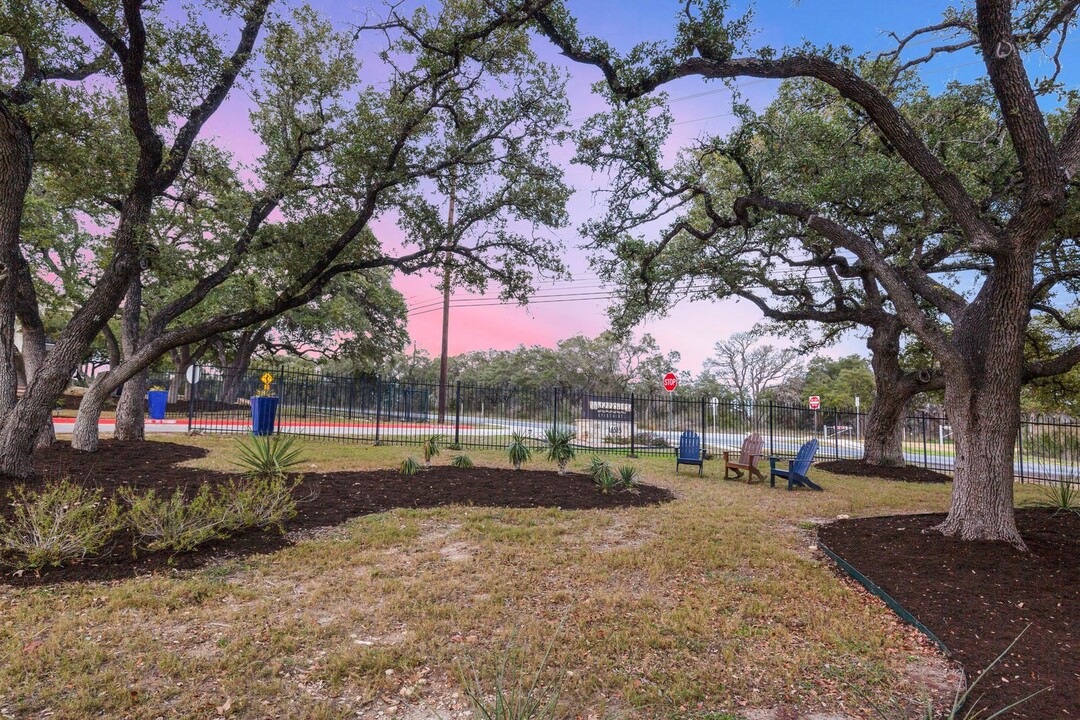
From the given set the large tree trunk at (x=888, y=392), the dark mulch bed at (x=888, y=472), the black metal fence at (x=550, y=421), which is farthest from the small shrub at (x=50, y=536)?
the large tree trunk at (x=888, y=392)

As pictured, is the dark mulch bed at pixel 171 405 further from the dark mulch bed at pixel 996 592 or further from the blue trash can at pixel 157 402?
the dark mulch bed at pixel 996 592

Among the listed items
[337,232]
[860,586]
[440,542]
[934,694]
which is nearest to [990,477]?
[860,586]

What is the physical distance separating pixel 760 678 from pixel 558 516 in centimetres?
405

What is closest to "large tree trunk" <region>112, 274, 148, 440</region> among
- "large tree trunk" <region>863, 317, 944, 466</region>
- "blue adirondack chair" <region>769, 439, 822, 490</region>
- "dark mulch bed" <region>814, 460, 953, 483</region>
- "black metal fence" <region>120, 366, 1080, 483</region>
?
"black metal fence" <region>120, 366, 1080, 483</region>

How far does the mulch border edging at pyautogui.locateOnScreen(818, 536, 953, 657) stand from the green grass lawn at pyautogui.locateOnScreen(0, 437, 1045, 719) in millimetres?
142

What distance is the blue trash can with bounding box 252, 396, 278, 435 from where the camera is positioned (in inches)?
603

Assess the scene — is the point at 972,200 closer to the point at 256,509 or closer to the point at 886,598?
the point at 886,598

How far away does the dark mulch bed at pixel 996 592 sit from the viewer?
2.93 metres

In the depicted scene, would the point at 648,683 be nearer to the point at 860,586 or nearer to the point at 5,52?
the point at 860,586

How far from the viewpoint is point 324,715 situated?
8.21 ft

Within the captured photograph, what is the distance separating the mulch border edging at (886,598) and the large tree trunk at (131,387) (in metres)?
14.1

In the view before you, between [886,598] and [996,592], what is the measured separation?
0.94m

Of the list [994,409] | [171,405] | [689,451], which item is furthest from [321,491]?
[171,405]

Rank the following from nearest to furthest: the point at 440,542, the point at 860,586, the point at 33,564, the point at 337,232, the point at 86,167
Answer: the point at 33,564, the point at 860,586, the point at 440,542, the point at 86,167, the point at 337,232
